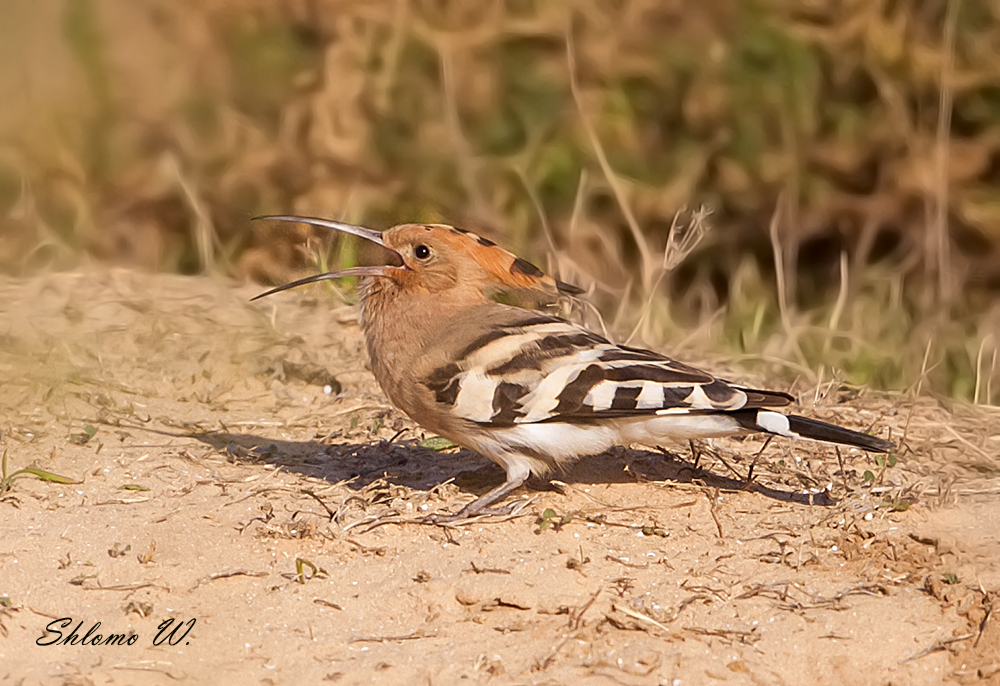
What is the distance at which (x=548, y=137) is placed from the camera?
6.53 meters

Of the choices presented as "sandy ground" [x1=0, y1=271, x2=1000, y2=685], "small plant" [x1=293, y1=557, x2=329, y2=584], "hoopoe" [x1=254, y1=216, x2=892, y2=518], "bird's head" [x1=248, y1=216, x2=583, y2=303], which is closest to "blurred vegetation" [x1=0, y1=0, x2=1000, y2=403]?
"sandy ground" [x1=0, y1=271, x2=1000, y2=685]

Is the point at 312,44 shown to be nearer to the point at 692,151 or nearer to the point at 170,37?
the point at 170,37

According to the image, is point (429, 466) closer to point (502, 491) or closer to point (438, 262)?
point (502, 491)

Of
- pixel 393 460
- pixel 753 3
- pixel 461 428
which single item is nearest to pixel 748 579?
pixel 461 428

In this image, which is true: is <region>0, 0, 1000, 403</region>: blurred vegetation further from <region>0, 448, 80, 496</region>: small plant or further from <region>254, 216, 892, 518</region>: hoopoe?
<region>0, 448, 80, 496</region>: small plant

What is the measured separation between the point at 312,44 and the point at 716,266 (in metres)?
2.26

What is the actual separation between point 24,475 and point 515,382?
1.48 m

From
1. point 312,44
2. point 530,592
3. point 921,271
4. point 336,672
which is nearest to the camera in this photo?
point 336,672

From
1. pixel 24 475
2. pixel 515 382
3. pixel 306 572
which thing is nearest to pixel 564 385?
pixel 515 382

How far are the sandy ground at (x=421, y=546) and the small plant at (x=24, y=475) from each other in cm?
3

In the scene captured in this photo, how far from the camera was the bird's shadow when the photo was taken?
161 inches

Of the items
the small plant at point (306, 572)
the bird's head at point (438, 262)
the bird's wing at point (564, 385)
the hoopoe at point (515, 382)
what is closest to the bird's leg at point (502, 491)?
the hoopoe at point (515, 382)

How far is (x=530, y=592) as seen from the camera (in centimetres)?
333

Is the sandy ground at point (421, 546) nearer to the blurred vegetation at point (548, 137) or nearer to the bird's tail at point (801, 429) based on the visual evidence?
the bird's tail at point (801, 429)
